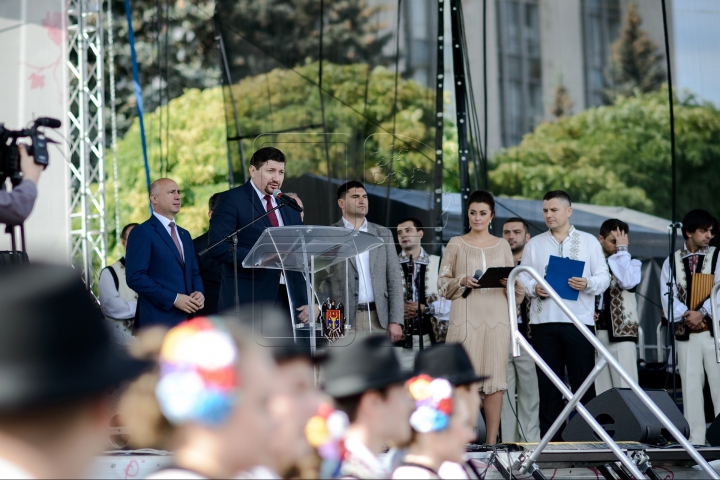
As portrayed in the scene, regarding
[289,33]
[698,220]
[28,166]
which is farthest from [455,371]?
[289,33]

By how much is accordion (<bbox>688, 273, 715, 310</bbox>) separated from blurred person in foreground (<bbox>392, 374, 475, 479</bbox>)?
4602 millimetres

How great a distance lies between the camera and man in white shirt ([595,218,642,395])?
7719 mm

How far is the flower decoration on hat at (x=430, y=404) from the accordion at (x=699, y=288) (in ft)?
15.0

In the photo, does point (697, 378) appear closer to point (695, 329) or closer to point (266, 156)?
Result: point (695, 329)

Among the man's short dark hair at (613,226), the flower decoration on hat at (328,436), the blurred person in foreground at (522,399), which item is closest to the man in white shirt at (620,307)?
the man's short dark hair at (613,226)

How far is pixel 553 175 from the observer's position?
11297mm

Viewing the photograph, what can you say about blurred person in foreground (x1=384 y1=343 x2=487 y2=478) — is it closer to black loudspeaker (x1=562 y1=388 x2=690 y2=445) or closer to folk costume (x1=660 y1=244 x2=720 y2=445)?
black loudspeaker (x1=562 y1=388 x2=690 y2=445)

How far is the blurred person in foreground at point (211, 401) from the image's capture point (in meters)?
1.89

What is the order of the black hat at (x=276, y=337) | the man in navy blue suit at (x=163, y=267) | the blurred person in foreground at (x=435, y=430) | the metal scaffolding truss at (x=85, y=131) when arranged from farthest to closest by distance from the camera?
1. the metal scaffolding truss at (x=85, y=131)
2. the man in navy blue suit at (x=163, y=267)
3. the blurred person in foreground at (x=435, y=430)
4. the black hat at (x=276, y=337)

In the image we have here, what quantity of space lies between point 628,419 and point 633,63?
627 centimetres

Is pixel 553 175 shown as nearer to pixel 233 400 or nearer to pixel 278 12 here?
pixel 278 12

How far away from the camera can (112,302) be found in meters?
7.54

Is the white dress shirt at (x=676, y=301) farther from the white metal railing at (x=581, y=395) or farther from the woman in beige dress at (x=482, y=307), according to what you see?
the white metal railing at (x=581, y=395)

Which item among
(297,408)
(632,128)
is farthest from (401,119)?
(297,408)
